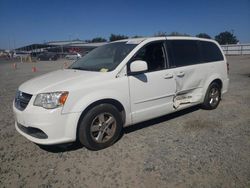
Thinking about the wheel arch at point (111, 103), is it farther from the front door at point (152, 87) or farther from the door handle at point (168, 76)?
the door handle at point (168, 76)

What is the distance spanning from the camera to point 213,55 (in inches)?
235

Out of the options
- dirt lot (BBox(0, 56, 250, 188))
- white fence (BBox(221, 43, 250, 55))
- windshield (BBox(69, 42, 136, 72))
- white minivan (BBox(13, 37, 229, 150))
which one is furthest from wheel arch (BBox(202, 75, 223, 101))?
white fence (BBox(221, 43, 250, 55))

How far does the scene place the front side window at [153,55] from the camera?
4473 millimetres

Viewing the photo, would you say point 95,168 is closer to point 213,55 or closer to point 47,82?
point 47,82

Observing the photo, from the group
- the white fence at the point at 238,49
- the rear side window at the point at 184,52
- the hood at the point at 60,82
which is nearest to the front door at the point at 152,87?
the rear side window at the point at 184,52

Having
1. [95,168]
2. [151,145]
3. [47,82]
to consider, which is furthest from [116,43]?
[95,168]

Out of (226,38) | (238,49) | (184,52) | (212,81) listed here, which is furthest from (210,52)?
(226,38)

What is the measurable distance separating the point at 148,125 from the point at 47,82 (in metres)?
2.26

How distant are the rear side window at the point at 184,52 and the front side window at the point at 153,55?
248mm

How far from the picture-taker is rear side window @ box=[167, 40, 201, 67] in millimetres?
4929

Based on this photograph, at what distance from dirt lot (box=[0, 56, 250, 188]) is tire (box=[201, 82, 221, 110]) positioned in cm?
79

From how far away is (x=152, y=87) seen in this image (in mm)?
4418

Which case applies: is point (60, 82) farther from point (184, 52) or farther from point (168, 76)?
point (184, 52)

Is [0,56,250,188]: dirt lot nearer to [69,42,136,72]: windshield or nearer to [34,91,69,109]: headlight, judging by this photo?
[34,91,69,109]: headlight
